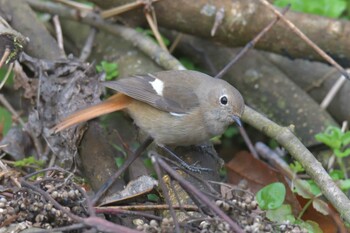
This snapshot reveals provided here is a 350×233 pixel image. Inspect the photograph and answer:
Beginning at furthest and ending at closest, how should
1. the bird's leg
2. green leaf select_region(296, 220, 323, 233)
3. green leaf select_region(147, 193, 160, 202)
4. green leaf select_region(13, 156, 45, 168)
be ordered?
green leaf select_region(13, 156, 45, 168), the bird's leg, green leaf select_region(296, 220, 323, 233), green leaf select_region(147, 193, 160, 202)

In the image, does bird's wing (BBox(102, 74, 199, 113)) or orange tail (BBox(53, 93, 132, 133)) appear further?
bird's wing (BBox(102, 74, 199, 113))

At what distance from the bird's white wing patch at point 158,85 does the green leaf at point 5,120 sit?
1052mm

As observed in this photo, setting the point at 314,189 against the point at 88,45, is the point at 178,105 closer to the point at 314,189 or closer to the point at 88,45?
the point at 314,189

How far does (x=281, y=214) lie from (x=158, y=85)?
106cm

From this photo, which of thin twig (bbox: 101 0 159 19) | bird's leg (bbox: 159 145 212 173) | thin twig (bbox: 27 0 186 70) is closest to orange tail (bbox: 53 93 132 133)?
bird's leg (bbox: 159 145 212 173)

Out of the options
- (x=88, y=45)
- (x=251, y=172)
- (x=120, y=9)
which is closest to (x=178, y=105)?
(x=251, y=172)

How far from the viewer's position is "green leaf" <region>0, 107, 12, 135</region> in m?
4.10

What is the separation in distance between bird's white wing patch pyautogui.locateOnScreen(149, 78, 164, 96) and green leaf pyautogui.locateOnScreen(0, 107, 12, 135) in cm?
105

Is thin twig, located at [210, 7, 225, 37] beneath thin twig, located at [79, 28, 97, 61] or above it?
above

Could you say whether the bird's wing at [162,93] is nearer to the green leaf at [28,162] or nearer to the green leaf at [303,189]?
the green leaf at [28,162]

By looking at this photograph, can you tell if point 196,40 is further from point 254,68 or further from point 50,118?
point 50,118

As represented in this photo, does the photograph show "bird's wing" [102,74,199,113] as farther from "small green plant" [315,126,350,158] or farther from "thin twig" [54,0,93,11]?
"thin twig" [54,0,93,11]

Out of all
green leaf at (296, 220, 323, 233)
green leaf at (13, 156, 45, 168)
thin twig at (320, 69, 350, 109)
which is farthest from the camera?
thin twig at (320, 69, 350, 109)

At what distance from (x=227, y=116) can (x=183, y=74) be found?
379 mm
